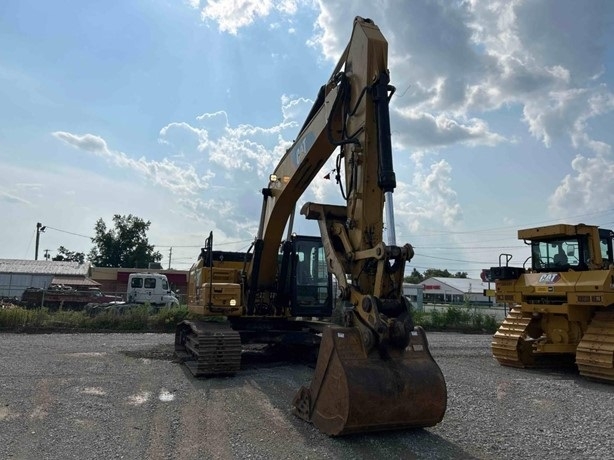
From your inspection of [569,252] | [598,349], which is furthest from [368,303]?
[569,252]

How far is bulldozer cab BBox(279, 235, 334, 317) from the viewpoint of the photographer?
10.2 m

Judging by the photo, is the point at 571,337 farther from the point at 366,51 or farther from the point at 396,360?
the point at 366,51

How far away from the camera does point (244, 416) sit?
6.47m

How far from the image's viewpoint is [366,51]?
21.6 feet

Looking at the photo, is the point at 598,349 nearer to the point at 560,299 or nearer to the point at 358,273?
the point at 560,299

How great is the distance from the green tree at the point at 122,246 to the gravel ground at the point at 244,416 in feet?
195

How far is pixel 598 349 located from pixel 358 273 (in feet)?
20.0

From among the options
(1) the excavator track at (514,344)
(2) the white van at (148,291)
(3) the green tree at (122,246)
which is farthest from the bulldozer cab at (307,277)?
(3) the green tree at (122,246)

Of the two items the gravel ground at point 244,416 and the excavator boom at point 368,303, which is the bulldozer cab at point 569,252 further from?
the excavator boom at point 368,303

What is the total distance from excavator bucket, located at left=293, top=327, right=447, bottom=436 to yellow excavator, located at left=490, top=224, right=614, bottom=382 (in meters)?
5.73

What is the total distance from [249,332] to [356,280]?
4889 millimetres

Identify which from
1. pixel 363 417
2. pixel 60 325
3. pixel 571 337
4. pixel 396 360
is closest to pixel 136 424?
pixel 363 417

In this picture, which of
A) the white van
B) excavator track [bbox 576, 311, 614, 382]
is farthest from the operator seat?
the white van

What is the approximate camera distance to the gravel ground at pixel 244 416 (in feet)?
17.1
